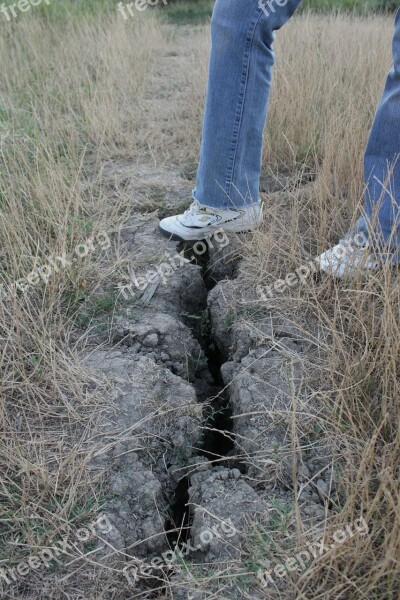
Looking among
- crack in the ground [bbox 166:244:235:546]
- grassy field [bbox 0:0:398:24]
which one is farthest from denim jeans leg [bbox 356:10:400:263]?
grassy field [bbox 0:0:398:24]

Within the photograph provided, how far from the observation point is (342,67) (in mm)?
3422

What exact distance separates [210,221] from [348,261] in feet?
2.04

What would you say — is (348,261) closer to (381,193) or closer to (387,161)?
(381,193)

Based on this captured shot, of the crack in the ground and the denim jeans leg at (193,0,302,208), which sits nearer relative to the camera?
the crack in the ground

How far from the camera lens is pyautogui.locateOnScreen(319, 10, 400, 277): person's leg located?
5.51 feet

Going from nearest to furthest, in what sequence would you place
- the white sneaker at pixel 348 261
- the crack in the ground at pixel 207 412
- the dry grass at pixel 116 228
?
the dry grass at pixel 116 228 → the crack in the ground at pixel 207 412 → the white sneaker at pixel 348 261

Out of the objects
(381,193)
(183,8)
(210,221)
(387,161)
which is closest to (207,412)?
(210,221)

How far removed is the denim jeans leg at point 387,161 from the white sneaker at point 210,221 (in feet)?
1.56

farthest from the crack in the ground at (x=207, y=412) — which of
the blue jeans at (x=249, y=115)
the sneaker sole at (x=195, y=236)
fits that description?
the blue jeans at (x=249, y=115)

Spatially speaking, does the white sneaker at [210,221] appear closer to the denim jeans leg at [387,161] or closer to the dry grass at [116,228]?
the dry grass at [116,228]

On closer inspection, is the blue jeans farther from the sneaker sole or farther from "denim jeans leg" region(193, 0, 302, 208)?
the sneaker sole

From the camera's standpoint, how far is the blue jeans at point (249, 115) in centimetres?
170

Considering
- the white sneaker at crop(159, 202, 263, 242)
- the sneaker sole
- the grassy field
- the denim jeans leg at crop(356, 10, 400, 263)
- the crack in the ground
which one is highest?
the grassy field

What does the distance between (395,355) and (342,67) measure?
8.63 feet
